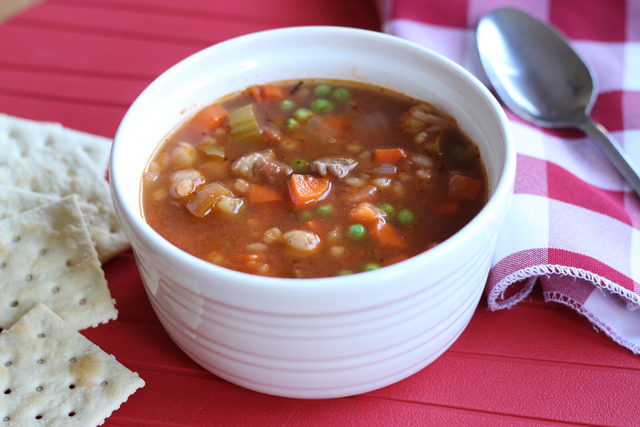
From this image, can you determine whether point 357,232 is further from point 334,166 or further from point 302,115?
point 302,115

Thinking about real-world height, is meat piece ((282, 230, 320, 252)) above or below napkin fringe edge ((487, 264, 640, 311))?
above

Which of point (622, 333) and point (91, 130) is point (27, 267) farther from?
point (622, 333)

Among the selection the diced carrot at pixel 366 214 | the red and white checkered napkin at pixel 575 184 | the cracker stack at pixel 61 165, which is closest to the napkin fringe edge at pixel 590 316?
the red and white checkered napkin at pixel 575 184

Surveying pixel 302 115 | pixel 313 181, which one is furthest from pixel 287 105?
pixel 313 181

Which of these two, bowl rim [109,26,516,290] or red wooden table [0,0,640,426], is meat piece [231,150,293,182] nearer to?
bowl rim [109,26,516,290]

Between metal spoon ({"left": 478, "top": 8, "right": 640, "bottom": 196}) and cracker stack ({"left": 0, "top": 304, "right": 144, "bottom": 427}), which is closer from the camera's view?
cracker stack ({"left": 0, "top": 304, "right": 144, "bottom": 427})

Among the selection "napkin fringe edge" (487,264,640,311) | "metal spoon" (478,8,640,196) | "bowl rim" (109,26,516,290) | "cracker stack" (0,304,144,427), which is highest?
"bowl rim" (109,26,516,290)

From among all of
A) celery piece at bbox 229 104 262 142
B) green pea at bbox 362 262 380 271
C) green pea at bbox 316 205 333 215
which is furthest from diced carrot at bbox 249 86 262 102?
green pea at bbox 362 262 380 271
